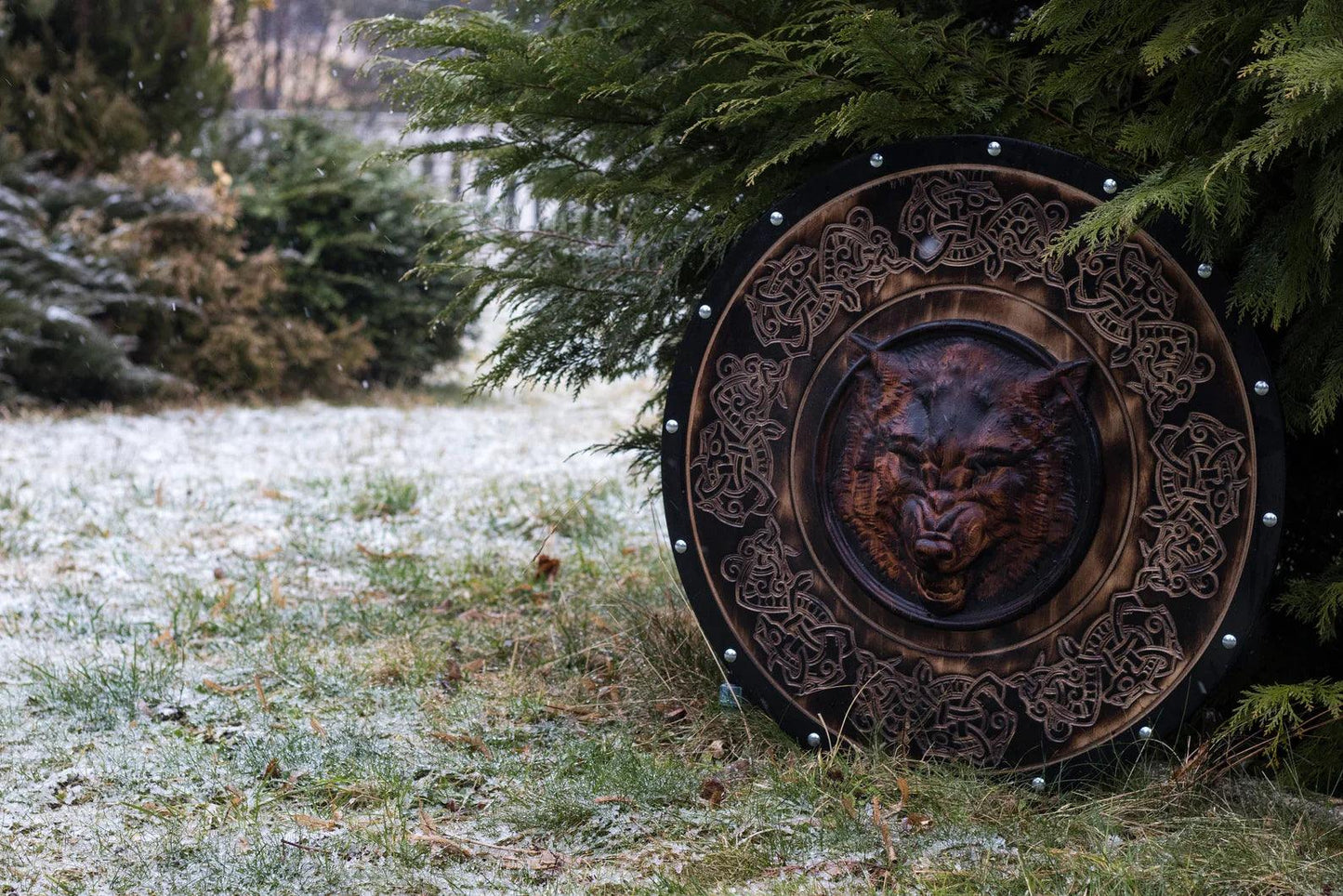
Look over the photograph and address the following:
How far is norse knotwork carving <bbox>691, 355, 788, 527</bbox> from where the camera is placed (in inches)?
104

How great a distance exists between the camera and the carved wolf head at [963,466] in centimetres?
237

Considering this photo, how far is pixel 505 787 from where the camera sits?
255 centimetres

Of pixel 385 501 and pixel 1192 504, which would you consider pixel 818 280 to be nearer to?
pixel 1192 504

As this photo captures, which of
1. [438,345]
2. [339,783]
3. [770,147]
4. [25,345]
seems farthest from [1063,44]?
[438,345]

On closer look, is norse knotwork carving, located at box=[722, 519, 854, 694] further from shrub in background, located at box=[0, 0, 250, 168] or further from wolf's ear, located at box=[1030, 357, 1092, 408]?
shrub in background, located at box=[0, 0, 250, 168]

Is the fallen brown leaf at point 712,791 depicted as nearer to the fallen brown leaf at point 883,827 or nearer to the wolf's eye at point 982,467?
the fallen brown leaf at point 883,827

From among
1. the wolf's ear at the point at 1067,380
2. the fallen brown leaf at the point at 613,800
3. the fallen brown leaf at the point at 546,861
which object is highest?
the wolf's ear at the point at 1067,380

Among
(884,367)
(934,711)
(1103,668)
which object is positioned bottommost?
(934,711)

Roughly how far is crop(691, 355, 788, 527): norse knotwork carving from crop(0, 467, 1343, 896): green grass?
0.51 m

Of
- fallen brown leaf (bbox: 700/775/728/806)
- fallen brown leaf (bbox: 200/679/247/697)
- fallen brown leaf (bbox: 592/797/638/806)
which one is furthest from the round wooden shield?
fallen brown leaf (bbox: 200/679/247/697)

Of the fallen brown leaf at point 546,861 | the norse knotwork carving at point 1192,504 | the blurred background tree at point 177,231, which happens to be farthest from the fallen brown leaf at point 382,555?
the blurred background tree at point 177,231

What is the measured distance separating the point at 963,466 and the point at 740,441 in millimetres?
507

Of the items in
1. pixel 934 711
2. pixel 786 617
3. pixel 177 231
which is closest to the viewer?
pixel 934 711

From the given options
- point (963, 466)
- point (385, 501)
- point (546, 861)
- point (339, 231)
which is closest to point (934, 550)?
point (963, 466)
